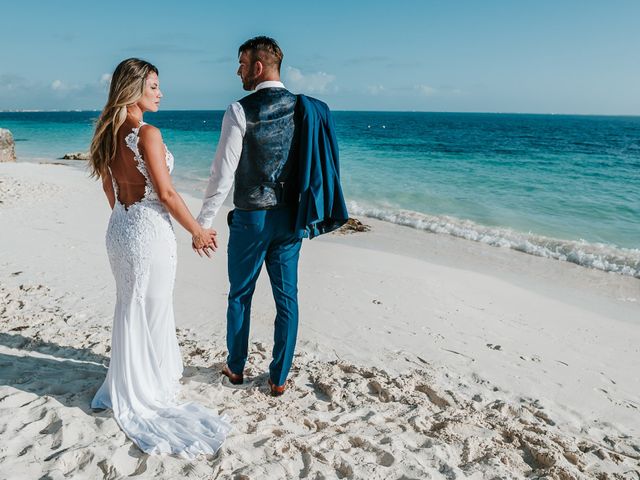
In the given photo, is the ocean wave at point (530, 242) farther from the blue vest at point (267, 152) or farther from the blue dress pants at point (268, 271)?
the blue vest at point (267, 152)

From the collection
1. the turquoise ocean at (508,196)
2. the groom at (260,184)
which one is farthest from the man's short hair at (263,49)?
the turquoise ocean at (508,196)

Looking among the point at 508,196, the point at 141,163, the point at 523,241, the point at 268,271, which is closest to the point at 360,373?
the point at 268,271

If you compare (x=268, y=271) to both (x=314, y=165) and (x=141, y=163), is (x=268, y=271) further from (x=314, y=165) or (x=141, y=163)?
(x=141, y=163)

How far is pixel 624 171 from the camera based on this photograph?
24.2 metres

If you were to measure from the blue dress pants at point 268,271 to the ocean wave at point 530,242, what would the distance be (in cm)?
711

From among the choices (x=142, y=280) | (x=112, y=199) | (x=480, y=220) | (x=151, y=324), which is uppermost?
(x=112, y=199)

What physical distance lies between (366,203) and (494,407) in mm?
10972

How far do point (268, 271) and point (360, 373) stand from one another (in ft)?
3.84

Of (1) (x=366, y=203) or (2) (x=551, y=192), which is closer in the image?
(1) (x=366, y=203)

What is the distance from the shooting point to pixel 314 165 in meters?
3.15

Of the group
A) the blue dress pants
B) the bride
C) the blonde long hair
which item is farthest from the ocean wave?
the blonde long hair

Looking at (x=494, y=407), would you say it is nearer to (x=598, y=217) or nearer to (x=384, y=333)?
(x=384, y=333)

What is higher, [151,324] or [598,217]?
[151,324]

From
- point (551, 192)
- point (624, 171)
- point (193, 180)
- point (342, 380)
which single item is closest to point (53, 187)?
point (193, 180)
